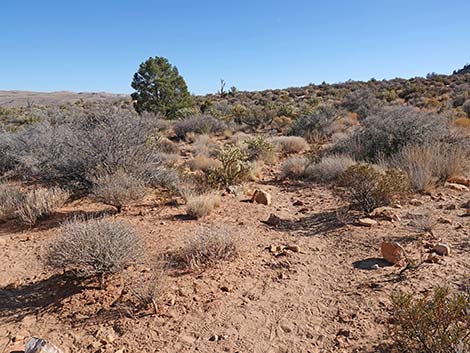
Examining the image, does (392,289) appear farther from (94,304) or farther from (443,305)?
(94,304)

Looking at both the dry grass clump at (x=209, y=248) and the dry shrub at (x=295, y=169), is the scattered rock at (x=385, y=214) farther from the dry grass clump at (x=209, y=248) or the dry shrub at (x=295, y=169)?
the dry shrub at (x=295, y=169)

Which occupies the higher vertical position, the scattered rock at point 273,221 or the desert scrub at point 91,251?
the desert scrub at point 91,251

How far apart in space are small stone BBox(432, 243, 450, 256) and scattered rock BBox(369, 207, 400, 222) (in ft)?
3.62

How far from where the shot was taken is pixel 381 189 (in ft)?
17.4

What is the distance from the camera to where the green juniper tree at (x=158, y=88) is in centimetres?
1961

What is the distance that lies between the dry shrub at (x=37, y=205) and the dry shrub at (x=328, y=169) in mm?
5388

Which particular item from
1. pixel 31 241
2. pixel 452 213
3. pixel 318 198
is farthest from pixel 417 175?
pixel 31 241

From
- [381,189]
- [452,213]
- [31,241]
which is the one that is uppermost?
[381,189]

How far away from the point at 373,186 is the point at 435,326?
3.37m

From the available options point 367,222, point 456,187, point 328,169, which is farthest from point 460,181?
point 367,222

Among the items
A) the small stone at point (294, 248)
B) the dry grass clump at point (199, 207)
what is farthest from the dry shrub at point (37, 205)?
the small stone at point (294, 248)

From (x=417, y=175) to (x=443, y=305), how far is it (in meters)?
4.74

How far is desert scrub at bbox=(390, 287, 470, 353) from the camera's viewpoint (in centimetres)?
214

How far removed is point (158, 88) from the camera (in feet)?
64.5
